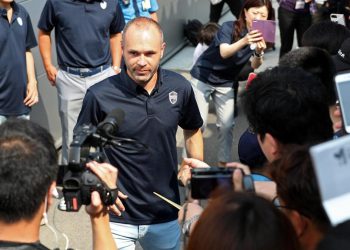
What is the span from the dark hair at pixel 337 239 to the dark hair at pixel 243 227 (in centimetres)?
12

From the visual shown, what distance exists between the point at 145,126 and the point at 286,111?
113 cm

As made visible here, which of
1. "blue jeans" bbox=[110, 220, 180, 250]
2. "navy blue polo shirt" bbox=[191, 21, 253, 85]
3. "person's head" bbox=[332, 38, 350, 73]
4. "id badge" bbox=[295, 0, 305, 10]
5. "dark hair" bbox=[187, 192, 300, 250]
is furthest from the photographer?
"id badge" bbox=[295, 0, 305, 10]

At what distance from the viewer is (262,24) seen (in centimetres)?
560

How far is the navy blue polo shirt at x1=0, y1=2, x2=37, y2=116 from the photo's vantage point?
5195 millimetres

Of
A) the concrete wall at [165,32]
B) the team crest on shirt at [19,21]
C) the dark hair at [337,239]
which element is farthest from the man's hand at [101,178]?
the concrete wall at [165,32]

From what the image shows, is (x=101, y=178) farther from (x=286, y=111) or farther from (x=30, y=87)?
(x=30, y=87)

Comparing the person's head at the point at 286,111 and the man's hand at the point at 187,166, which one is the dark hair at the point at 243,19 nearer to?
the man's hand at the point at 187,166

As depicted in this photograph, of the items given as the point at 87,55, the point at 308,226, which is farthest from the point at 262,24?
the point at 308,226

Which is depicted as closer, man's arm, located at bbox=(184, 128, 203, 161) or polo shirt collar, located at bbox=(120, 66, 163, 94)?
polo shirt collar, located at bbox=(120, 66, 163, 94)

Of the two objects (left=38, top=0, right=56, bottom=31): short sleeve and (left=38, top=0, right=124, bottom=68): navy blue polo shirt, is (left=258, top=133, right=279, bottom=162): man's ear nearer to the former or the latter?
(left=38, top=0, right=124, bottom=68): navy blue polo shirt

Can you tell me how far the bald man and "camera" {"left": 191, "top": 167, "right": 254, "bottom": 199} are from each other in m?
1.13

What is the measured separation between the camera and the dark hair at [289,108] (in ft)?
9.37

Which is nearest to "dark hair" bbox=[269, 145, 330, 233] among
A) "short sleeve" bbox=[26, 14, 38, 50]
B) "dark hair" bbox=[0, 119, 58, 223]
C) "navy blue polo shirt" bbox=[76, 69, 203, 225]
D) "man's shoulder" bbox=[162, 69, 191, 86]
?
"dark hair" bbox=[0, 119, 58, 223]

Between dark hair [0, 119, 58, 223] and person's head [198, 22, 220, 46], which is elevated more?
dark hair [0, 119, 58, 223]
